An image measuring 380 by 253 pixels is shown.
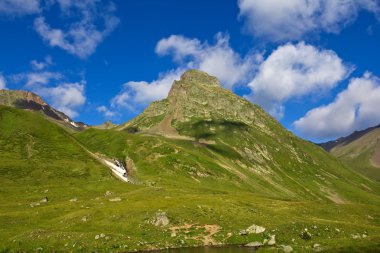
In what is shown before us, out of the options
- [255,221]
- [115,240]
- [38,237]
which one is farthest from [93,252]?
[255,221]

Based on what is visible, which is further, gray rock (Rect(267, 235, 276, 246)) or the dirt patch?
the dirt patch

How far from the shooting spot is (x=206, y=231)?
2709 inches

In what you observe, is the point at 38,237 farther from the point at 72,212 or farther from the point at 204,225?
the point at 204,225

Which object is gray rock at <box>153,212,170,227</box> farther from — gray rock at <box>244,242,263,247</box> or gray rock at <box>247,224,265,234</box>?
gray rock at <box>244,242,263,247</box>

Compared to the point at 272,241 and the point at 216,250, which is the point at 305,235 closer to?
the point at 272,241

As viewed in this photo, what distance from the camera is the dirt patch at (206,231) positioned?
64.2 meters

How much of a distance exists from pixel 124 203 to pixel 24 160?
259 feet

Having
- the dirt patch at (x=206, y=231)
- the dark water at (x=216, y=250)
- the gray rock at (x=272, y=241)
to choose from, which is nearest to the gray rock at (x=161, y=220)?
the dirt patch at (x=206, y=231)

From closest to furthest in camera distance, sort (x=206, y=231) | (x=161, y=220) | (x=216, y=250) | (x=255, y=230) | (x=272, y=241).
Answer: (x=216, y=250) < (x=272, y=241) < (x=255, y=230) < (x=206, y=231) < (x=161, y=220)

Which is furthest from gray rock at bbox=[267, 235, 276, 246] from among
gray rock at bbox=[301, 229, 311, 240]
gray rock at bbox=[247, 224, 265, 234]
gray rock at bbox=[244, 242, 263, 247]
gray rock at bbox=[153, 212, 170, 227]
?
gray rock at bbox=[153, 212, 170, 227]

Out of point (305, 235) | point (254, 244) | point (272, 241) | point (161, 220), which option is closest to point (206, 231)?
point (161, 220)

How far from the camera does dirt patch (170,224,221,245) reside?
211 feet

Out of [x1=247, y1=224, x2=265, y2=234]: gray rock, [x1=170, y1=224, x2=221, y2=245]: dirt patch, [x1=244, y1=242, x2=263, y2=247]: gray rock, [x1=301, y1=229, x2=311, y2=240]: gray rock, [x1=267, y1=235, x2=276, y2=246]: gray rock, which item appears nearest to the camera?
[x1=267, y1=235, x2=276, y2=246]: gray rock

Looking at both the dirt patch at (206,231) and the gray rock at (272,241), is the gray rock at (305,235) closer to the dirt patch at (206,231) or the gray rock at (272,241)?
the gray rock at (272,241)
